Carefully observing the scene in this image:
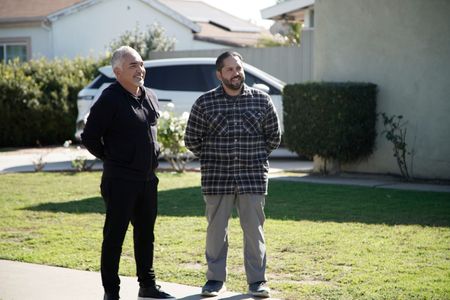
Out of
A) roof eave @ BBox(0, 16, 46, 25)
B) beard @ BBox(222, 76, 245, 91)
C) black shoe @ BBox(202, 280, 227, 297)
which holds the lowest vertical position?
black shoe @ BBox(202, 280, 227, 297)

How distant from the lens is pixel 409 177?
526 inches

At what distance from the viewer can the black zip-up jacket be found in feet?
20.7

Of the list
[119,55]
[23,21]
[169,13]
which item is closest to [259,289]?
[119,55]

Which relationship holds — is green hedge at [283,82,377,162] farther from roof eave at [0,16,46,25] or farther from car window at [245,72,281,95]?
roof eave at [0,16,46,25]

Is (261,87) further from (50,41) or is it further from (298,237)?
(50,41)

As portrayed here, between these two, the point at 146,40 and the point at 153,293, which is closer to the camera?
the point at 153,293

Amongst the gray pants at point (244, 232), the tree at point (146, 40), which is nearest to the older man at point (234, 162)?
the gray pants at point (244, 232)

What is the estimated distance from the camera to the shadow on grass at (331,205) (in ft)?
32.4

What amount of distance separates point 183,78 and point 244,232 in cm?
1036

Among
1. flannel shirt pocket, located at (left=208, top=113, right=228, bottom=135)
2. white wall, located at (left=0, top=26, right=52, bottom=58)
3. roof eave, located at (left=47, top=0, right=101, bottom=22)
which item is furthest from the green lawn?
white wall, located at (left=0, top=26, right=52, bottom=58)

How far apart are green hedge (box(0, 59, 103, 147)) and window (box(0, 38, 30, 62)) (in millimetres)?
8140

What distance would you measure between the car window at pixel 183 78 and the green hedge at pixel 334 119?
3.07 metres

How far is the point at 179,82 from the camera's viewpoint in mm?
16859

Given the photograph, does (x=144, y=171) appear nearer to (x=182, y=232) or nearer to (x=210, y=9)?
(x=182, y=232)
